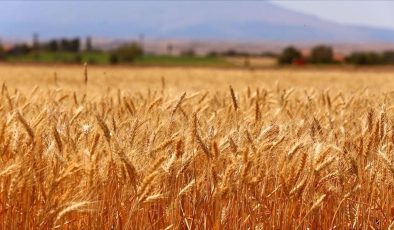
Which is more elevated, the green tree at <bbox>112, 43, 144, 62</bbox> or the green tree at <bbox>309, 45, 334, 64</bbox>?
the green tree at <bbox>309, 45, 334, 64</bbox>

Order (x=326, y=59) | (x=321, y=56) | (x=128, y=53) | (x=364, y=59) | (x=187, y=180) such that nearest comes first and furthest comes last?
(x=187, y=180)
(x=364, y=59)
(x=326, y=59)
(x=321, y=56)
(x=128, y=53)

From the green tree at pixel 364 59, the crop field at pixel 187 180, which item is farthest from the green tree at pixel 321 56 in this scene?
the crop field at pixel 187 180

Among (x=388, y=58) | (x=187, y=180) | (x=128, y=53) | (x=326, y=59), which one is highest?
(x=187, y=180)

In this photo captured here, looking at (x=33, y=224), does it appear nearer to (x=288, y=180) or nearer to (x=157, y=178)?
(x=157, y=178)

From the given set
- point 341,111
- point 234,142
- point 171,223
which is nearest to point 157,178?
point 171,223

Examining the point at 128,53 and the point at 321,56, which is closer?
the point at 321,56

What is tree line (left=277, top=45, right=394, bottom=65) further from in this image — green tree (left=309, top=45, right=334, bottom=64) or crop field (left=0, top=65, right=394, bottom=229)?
crop field (left=0, top=65, right=394, bottom=229)

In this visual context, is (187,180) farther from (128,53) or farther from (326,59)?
(128,53)

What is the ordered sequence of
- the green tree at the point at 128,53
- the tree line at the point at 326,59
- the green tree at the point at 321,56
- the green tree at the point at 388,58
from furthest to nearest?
the green tree at the point at 128,53 → the green tree at the point at 388,58 → the green tree at the point at 321,56 → the tree line at the point at 326,59

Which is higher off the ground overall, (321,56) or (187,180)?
(187,180)

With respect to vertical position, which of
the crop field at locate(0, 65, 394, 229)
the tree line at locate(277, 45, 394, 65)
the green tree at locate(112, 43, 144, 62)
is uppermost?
the crop field at locate(0, 65, 394, 229)

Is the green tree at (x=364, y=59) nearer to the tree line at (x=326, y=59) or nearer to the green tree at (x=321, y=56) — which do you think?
the tree line at (x=326, y=59)

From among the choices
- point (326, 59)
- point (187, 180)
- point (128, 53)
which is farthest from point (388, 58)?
point (187, 180)

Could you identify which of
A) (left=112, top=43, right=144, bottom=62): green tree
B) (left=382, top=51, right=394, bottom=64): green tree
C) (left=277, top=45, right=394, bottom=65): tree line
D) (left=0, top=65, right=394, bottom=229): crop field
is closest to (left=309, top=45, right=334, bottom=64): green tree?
(left=277, top=45, right=394, bottom=65): tree line
